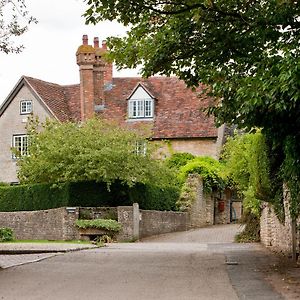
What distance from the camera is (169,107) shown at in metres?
54.2

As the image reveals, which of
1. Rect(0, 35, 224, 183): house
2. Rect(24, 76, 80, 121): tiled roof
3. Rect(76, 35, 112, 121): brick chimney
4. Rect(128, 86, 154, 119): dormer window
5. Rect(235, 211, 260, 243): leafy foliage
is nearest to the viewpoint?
Rect(235, 211, 260, 243): leafy foliage

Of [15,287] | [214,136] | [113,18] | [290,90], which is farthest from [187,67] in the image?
[214,136]

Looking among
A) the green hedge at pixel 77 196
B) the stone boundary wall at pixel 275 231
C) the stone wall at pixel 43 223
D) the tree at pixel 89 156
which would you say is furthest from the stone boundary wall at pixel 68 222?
the stone boundary wall at pixel 275 231

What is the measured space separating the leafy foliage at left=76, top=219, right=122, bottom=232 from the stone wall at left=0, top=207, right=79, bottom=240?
62cm

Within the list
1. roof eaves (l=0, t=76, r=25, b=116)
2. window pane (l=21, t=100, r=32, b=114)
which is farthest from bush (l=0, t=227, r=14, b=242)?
roof eaves (l=0, t=76, r=25, b=116)

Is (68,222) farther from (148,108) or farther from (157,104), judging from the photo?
(157,104)

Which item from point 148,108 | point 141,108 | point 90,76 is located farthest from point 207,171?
point 90,76

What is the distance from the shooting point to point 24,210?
4084 centimetres

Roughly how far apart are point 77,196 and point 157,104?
17.8 meters

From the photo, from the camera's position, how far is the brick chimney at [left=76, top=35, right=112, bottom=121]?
178 ft

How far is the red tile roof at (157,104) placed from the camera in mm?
52500

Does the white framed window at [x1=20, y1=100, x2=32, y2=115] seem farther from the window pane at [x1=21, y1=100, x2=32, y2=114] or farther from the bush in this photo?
the bush

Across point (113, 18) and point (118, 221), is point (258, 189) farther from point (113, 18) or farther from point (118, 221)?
point (118, 221)

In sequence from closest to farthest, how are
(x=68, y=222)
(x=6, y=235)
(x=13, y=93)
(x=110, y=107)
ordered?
(x=68, y=222), (x=6, y=235), (x=110, y=107), (x=13, y=93)
